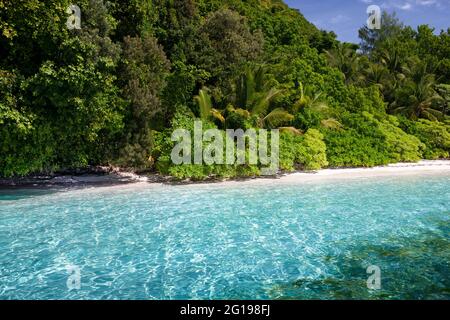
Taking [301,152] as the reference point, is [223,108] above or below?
above

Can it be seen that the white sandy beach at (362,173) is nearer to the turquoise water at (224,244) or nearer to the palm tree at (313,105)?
the turquoise water at (224,244)

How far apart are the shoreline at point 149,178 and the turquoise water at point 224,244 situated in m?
1.97

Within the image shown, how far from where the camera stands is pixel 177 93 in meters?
18.2

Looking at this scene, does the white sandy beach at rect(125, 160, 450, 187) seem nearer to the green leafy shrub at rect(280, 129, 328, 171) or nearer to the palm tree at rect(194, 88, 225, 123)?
the green leafy shrub at rect(280, 129, 328, 171)

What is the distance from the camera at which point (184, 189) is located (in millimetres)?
14273

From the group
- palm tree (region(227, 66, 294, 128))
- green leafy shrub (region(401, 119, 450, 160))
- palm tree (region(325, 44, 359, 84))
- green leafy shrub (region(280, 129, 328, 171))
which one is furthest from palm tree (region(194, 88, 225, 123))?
palm tree (region(325, 44, 359, 84))

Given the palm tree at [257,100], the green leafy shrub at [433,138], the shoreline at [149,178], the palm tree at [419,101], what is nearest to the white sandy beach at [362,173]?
the shoreline at [149,178]

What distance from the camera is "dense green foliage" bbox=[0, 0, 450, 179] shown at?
12617 mm

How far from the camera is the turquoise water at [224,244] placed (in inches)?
237
